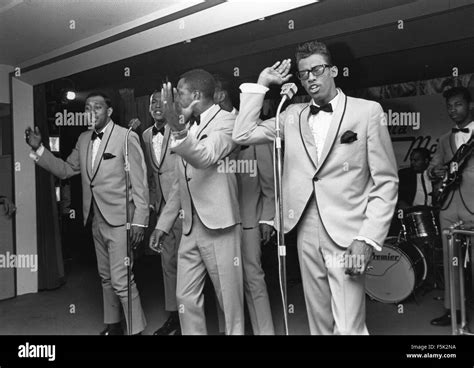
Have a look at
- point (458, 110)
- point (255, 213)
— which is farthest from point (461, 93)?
point (255, 213)

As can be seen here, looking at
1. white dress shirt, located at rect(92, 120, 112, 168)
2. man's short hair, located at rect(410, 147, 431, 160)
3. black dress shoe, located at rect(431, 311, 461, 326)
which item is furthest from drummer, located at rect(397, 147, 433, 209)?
white dress shirt, located at rect(92, 120, 112, 168)

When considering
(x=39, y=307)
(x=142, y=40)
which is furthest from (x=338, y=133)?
(x=39, y=307)

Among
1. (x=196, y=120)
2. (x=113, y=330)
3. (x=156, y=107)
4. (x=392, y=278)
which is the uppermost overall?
(x=156, y=107)

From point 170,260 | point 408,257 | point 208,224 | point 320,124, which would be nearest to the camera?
point 320,124

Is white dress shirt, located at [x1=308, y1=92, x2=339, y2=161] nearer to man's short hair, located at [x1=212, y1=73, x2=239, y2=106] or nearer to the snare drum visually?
man's short hair, located at [x1=212, y1=73, x2=239, y2=106]

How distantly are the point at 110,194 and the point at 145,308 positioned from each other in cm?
71

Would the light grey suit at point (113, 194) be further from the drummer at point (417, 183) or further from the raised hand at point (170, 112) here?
the drummer at point (417, 183)

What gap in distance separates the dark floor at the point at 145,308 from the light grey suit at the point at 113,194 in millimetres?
89

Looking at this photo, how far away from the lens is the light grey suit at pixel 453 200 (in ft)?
8.57

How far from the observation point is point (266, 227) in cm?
Result: 268

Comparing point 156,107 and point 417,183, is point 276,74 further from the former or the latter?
point 417,183

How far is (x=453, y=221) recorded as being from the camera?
2.64m

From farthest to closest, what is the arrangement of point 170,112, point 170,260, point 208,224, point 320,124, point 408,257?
point 170,260
point 408,257
point 208,224
point 320,124
point 170,112

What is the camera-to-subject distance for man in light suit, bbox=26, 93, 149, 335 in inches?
112
